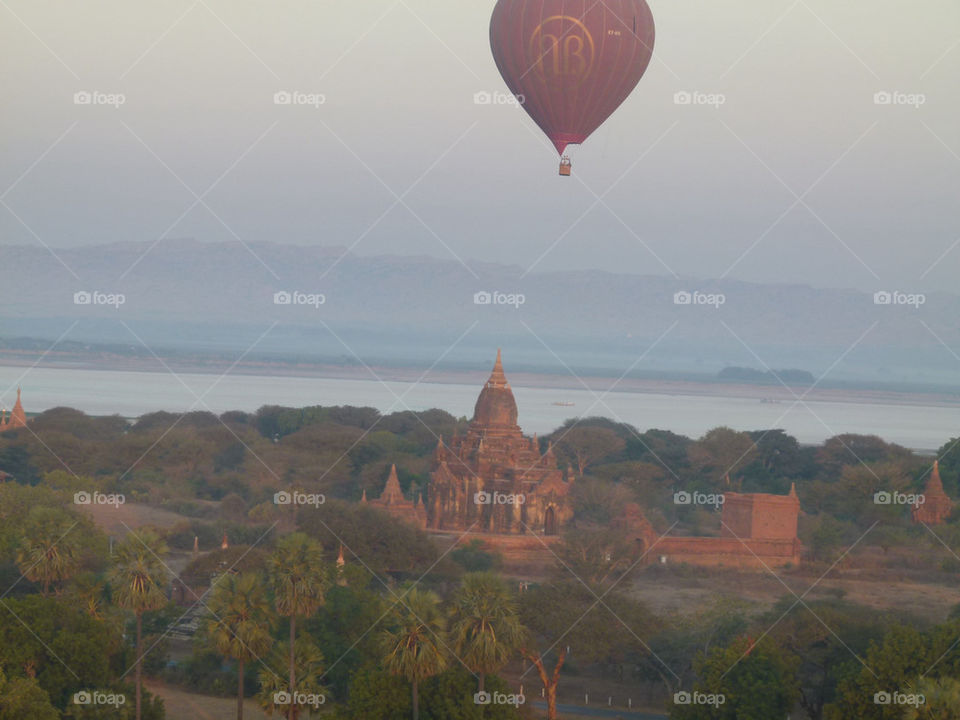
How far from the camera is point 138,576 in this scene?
3212 centimetres

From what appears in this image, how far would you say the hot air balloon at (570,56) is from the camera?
123 feet

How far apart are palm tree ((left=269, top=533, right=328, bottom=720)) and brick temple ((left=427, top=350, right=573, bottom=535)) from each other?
31007 mm

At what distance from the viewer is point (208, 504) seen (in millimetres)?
79625

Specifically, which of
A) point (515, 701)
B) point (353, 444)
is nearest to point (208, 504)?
point (353, 444)

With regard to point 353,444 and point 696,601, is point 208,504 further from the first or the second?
point 696,601

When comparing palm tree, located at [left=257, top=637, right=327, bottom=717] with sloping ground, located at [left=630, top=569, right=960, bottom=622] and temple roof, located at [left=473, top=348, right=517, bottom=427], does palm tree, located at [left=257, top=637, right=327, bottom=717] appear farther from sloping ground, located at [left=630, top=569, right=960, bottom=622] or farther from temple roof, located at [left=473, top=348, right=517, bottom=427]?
temple roof, located at [left=473, top=348, right=517, bottom=427]

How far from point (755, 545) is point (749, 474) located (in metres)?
37.8

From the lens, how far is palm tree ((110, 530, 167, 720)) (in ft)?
105

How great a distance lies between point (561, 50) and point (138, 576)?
16.0 metres

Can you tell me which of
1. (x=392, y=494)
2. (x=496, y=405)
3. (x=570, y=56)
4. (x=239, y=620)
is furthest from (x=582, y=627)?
(x=496, y=405)

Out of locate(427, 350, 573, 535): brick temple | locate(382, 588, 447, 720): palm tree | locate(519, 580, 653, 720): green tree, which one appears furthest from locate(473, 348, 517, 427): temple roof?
locate(382, 588, 447, 720): palm tree

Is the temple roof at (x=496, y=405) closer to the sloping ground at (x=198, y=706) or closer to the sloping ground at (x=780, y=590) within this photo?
the sloping ground at (x=780, y=590)

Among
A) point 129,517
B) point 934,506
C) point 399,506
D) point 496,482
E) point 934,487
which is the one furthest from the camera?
point 129,517

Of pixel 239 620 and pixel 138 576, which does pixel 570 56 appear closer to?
pixel 239 620
